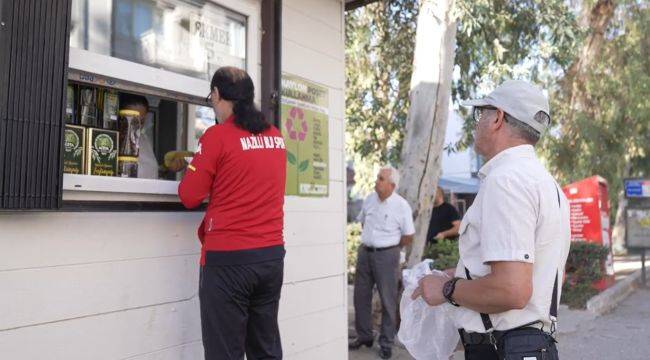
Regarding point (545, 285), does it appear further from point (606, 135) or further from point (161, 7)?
point (606, 135)

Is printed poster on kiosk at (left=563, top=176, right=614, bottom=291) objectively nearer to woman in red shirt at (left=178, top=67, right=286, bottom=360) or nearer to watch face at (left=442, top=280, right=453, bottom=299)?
woman in red shirt at (left=178, top=67, right=286, bottom=360)

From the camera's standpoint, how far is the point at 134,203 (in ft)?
8.88

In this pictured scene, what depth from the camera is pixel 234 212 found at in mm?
2627

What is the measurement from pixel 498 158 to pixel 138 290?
5.65ft

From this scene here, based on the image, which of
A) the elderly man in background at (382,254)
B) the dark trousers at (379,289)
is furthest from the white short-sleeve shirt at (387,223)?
the dark trousers at (379,289)

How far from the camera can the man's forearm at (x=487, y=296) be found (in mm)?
1747

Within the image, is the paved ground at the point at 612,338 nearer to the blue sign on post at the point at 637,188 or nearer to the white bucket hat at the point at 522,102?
the blue sign on post at the point at 637,188

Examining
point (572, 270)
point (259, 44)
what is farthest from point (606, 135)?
point (259, 44)

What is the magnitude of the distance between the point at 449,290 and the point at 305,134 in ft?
6.69

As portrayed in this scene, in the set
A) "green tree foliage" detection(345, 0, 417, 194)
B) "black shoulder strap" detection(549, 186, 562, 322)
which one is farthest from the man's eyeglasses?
"green tree foliage" detection(345, 0, 417, 194)

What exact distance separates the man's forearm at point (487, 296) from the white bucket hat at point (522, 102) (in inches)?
21.9

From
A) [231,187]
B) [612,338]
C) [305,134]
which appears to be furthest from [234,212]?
[612,338]

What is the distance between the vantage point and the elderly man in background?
5.88 m

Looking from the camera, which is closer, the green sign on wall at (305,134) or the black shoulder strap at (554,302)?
the black shoulder strap at (554,302)
